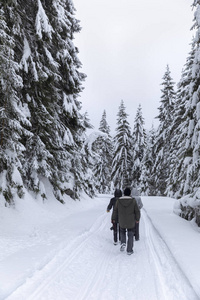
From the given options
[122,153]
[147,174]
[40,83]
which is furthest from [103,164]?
[40,83]

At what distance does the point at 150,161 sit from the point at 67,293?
1282 inches

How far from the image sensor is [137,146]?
38656mm

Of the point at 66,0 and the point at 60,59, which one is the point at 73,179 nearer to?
the point at 60,59

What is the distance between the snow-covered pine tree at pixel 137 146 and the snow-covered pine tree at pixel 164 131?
748 cm

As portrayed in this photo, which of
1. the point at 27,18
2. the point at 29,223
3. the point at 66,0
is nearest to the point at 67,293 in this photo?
the point at 29,223

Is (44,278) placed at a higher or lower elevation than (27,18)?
lower

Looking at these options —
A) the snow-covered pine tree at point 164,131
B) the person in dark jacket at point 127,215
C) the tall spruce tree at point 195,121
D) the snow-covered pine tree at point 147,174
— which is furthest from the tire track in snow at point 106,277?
the snow-covered pine tree at point 147,174

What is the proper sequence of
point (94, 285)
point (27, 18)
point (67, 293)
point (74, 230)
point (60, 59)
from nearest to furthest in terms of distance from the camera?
point (67, 293) → point (94, 285) → point (74, 230) → point (27, 18) → point (60, 59)

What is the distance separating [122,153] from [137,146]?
325 centimetres

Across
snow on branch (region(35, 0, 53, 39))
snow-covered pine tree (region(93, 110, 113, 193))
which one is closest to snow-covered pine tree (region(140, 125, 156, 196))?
snow-covered pine tree (region(93, 110, 113, 193))

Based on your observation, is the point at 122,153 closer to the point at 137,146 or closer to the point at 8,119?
the point at 137,146

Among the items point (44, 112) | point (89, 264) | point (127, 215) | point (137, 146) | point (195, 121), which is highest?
point (137, 146)

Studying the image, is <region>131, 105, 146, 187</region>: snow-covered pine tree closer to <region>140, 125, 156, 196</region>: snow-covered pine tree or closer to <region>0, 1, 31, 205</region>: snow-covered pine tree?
<region>140, 125, 156, 196</region>: snow-covered pine tree

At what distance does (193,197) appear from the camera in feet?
30.7
